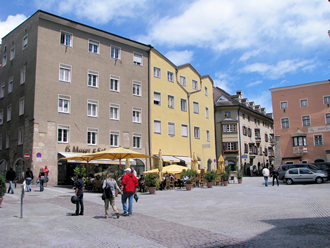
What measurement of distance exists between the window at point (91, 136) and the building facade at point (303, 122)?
29.3m

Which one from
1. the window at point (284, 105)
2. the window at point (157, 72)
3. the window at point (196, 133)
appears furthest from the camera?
the window at point (284, 105)

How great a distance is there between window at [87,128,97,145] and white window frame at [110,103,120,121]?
2705 millimetres

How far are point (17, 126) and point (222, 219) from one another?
89.1 ft

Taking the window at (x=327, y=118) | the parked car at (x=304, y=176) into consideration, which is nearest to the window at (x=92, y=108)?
the parked car at (x=304, y=176)

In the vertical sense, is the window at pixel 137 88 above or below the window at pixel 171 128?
above

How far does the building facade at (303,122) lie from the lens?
48.4 m

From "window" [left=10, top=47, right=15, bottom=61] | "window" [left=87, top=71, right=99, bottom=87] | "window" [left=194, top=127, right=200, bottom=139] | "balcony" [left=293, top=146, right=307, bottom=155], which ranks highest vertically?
"window" [left=10, top=47, right=15, bottom=61]

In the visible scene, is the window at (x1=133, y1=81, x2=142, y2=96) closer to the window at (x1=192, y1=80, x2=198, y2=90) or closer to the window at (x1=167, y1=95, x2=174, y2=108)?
the window at (x1=167, y1=95, x2=174, y2=108)

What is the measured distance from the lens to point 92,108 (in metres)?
34.1

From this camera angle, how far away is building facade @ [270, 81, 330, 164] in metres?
48.4

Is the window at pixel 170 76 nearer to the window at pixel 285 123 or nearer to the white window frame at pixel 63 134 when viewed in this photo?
the white window frame at pixel 63 134

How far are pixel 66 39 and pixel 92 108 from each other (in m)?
7.25

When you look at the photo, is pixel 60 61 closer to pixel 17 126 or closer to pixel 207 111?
pixel 17 126

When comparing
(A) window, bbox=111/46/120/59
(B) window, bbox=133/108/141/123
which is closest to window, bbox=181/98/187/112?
(B) window, bbox=133/108/141/123
